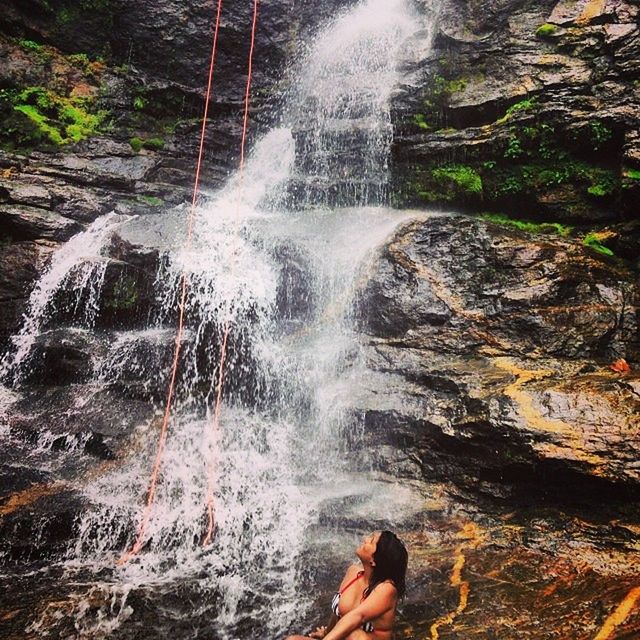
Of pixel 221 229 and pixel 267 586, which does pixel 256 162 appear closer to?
pixel 221 229

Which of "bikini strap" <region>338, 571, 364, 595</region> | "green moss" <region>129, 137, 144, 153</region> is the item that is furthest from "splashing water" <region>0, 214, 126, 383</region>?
"bikini strap" <region>338, 571, 364, 595</region>

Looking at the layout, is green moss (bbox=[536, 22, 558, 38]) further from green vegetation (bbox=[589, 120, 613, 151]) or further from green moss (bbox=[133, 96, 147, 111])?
green moss (bbox=[133, 96, 147, 111])

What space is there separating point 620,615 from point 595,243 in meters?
6.03

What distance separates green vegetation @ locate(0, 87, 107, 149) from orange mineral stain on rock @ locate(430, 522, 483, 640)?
36.5 ft

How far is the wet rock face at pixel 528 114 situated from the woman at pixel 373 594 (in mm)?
7188

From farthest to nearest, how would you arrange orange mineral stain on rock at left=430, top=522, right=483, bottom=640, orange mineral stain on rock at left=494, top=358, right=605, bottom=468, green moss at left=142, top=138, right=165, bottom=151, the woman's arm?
green moss at left=142, top=138, right=165, bottom=151, orange mineral stain on rock at left=494, top=358, right=605, bottom=468, orange mineral stain on rock at left=430, top=522, right=483, bottom=640, the woman's arm

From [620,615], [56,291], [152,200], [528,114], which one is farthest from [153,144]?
[620,615]

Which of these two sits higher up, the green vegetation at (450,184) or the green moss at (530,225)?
the green vegetation at (450,184)

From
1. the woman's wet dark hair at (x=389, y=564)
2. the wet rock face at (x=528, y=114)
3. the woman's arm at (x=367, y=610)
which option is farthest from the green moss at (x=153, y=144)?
the woman's arm at (x=367, y=610)

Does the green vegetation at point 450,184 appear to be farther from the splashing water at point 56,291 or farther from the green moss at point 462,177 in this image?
the splashing water at point 56,291

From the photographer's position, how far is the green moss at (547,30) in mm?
10080

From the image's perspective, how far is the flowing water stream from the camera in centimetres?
469

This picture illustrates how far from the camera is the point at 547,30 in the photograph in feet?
33.1

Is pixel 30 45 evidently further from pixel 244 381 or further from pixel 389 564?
pixel 389 564
